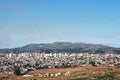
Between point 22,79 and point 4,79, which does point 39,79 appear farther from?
point 4,79

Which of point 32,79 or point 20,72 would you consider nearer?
point 32,79

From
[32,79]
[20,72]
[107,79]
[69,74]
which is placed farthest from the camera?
[20,72]

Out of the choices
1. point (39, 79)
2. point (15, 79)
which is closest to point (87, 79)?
point (39, 79)

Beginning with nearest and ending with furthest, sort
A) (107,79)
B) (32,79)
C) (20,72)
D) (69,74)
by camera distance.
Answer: (107,79) → (32,79) → (69,74) → (20,72)

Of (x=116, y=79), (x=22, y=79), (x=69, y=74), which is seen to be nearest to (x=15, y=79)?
(x=22, y=79)

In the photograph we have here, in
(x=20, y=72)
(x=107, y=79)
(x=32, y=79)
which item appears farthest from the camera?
(x=20, y=72)

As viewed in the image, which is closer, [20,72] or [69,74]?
[69,74]

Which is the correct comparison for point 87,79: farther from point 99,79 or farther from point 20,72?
point 20,72
